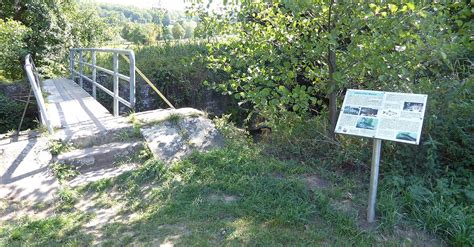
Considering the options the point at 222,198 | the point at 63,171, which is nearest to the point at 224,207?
the point at 222,198

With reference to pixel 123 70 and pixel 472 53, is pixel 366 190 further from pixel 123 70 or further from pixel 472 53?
pixel 123 70

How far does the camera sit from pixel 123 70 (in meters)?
11.2

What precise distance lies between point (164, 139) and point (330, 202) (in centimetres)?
252

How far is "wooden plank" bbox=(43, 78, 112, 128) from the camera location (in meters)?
5.74

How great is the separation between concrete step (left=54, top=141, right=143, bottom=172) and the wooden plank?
81cm

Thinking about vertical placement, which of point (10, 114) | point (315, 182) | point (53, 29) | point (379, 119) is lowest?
point (10, 114)

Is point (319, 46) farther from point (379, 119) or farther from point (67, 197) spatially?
point (67, 197)

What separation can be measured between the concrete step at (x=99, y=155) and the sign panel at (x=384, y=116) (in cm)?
281

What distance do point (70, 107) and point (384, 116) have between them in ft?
18.8

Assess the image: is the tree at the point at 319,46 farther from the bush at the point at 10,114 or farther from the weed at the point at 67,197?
the bush at the point at 10,114

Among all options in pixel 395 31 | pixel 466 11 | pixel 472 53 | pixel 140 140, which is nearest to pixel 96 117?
pixel 140 140

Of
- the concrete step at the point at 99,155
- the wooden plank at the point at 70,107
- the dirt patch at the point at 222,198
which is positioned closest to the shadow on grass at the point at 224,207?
the dirt patch at the point at 222,198

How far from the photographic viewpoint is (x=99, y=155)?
461 centimetres

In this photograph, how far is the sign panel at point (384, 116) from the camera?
3.02 metres
